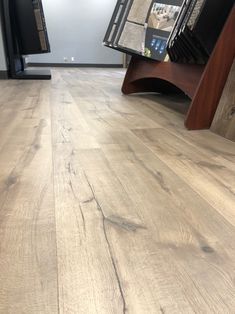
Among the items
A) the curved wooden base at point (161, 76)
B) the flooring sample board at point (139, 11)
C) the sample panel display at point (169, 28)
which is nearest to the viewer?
the sample panel display at point (169, 28)

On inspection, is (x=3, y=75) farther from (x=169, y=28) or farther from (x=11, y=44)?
(x=169, y=28)

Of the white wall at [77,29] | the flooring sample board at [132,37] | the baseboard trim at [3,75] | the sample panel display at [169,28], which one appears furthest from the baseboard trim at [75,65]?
the flooring sample board at [132,37]

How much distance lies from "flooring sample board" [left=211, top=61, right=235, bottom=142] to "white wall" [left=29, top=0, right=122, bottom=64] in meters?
5.71

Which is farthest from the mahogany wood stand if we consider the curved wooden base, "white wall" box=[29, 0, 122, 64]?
"white wall" box=[29, 0, 122, 64]

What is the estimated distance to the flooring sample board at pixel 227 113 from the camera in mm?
1256

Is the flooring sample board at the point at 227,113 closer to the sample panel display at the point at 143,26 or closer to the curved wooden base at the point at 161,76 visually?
the curved wooden base at the point at 161,76

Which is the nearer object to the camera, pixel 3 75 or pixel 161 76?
pixel 161 76

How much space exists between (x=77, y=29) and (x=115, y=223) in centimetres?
655

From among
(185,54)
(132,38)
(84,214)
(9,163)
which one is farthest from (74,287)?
(132,38)

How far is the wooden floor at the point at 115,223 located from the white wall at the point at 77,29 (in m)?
5.71

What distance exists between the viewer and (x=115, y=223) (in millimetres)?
619

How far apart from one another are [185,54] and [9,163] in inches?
42.1

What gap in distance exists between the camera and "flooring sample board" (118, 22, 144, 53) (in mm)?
2010

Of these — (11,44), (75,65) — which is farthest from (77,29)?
(11,44)
